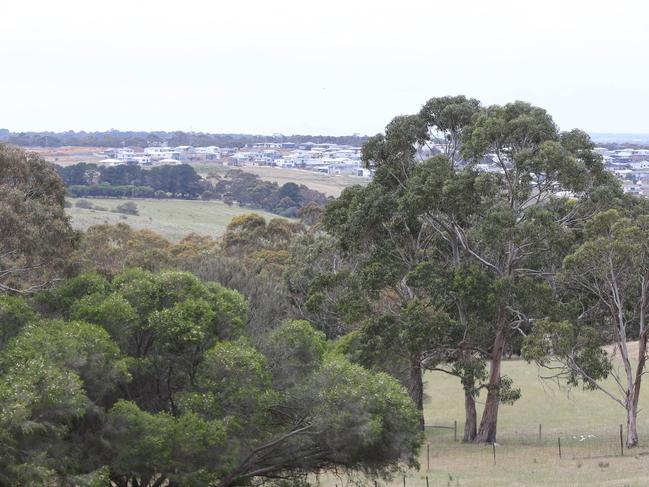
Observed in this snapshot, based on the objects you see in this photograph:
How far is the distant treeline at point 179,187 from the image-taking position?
134 m

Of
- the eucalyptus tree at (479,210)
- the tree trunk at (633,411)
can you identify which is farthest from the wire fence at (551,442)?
the eucalyptus tree at (479,210)

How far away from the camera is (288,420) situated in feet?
66.8

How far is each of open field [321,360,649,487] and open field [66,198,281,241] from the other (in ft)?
166

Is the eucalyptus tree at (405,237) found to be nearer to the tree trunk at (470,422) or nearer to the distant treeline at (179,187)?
the tree trunk at (470,422)

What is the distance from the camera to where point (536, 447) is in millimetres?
Answer: 32688

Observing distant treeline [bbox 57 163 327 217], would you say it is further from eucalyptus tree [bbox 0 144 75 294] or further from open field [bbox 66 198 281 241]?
eucalyptus tree [bbox 0 144 75 294]

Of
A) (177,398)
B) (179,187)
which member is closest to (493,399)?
(177,398)

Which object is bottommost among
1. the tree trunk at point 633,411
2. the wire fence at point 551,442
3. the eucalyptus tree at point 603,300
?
the wire fence at point 551,442

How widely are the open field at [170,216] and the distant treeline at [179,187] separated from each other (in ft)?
10.1

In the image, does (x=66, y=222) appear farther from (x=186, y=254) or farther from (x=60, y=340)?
(x=186, y=254)

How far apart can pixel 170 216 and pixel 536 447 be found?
293 ft

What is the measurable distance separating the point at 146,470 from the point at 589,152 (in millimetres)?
19210

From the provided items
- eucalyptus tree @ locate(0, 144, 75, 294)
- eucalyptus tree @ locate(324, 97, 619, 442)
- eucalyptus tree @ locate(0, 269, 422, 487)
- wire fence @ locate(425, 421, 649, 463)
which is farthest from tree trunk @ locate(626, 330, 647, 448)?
eucalyptus tree @ locate(0, 144, 75, 294)

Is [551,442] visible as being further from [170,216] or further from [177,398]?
[170,216]
